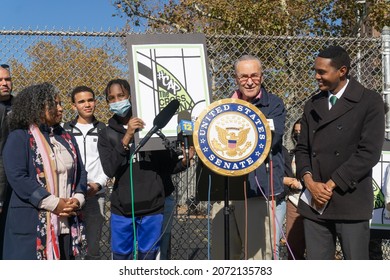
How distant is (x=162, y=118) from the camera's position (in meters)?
3.91

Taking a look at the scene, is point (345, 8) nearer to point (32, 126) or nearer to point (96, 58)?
point (96, 58)

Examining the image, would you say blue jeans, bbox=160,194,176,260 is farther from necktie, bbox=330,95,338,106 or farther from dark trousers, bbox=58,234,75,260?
necktie, bbox=330,95,338,106

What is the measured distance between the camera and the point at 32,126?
4.17m

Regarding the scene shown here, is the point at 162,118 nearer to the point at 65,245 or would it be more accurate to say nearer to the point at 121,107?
the point at 121,107

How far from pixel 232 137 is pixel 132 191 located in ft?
3.87

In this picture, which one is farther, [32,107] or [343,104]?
[32,107]

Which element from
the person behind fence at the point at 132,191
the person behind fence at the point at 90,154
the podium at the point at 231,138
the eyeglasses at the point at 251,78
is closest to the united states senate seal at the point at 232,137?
the podium at the point at 231,138

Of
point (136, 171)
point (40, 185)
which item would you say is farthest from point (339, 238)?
point (40, 185)

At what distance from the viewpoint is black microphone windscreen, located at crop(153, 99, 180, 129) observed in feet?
12.8

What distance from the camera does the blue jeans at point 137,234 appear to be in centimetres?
454

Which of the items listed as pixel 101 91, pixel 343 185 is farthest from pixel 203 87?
pixel 101 91

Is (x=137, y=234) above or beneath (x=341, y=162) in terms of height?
beneath

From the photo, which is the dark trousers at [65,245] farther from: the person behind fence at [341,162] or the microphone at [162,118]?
the person behind fence at [341,162]
